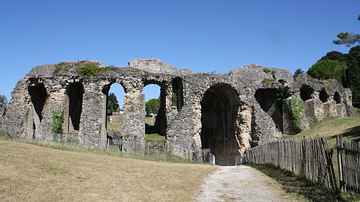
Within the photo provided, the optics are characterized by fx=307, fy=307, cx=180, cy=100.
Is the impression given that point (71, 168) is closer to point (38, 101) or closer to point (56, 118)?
point (56, 118)

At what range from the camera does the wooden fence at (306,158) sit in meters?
9.73

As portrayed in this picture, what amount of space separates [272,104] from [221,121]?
5735 millimetres

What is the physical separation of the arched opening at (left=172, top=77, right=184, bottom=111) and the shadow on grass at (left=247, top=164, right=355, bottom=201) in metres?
14.5

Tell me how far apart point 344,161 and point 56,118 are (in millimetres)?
23374

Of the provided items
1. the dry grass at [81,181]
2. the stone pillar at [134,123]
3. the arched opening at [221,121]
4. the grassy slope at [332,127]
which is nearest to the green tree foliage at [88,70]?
the stone pillar at [134,123]

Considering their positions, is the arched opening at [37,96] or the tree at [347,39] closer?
the arched opening at [37,96]

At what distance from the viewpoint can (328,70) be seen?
51719 millimetres

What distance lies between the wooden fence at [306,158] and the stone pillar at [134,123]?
11.0m

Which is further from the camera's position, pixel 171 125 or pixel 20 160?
pixel 171 125

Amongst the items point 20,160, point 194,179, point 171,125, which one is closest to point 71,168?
point 20,160

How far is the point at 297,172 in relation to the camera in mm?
12484

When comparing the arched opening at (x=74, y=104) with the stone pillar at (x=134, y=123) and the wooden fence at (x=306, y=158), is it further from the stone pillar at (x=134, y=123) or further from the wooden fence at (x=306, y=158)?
the wooden fence at (x=306, y=158)

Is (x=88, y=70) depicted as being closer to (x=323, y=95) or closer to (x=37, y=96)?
(x=37, y=96)

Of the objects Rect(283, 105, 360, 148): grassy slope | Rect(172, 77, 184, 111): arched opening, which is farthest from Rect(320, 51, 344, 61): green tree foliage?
Rect(172, 77, 184, 111): arched opening
